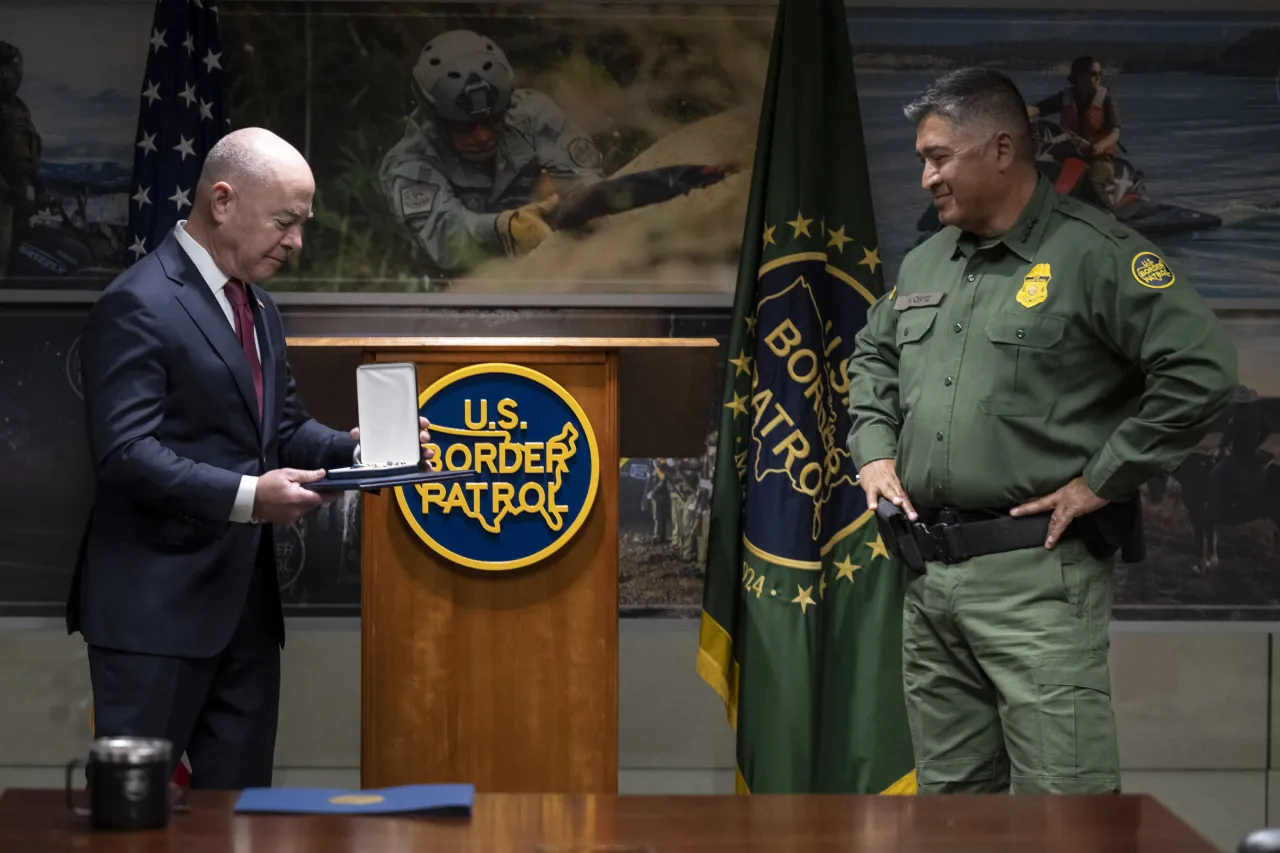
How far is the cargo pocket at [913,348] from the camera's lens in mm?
3041

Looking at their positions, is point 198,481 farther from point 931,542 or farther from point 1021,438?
point 1021,438

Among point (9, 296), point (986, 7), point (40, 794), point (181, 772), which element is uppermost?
point (986, 7)

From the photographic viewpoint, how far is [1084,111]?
15.2 ft

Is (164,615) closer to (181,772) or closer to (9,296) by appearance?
(181,772)

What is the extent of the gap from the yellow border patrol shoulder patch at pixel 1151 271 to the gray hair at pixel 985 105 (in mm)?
337

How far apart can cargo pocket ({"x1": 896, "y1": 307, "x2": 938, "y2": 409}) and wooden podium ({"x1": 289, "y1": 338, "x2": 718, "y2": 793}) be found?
0.54 metres

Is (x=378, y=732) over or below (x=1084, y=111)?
below

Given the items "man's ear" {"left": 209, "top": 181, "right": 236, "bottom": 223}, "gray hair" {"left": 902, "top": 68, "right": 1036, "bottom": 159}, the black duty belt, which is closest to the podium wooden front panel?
"man's ear" {"left": 209, "top": 181, "right": 236, "bottom": 223}

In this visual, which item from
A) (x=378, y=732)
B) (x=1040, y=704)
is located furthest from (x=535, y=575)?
(x=1040, y=704)

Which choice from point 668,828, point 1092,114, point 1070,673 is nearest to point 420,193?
point 1092,114

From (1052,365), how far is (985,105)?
0.55 m

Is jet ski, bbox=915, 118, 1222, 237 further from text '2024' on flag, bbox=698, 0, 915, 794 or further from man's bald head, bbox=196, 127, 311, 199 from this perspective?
man's bald head, bbox=196, 127, 311, 199

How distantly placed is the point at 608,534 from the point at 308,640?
1.96 metres

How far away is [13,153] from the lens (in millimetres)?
4641
